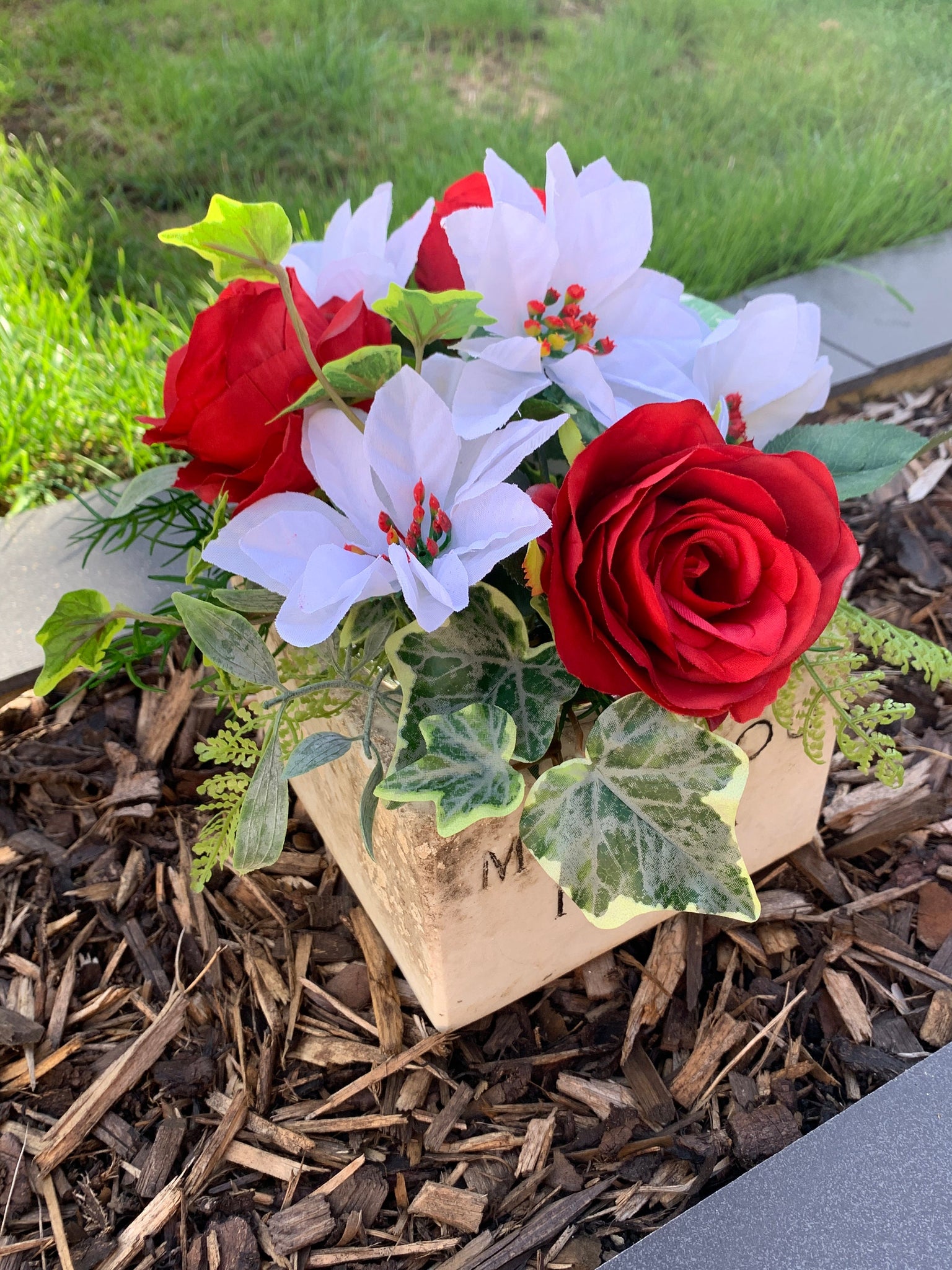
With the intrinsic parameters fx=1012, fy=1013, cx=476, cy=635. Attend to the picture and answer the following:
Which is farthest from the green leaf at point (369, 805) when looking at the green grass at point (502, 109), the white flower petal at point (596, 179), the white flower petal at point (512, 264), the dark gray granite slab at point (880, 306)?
the green grass at point (502, 109)

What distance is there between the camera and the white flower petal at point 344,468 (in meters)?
0.65

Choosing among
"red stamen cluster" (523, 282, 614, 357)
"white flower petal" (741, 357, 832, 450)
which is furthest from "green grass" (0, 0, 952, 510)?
"red stamen cluster" (523, 282, 614, 357)

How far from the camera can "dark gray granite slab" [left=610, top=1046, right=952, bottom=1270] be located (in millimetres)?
740

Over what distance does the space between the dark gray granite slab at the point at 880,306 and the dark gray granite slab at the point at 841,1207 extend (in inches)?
54.4

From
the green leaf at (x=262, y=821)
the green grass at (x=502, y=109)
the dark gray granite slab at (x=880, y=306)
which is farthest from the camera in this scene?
the green grass at (x=502, y=109)

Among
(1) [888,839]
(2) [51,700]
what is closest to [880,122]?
(1) [888,839]

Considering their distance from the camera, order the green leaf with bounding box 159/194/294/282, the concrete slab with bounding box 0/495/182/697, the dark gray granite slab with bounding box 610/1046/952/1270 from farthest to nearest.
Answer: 1. the concrete slab with bounding box 0/495/182/697
2. the dark gray granite slab with bounding box 610/1046/952/1270
3. the green leaf with bounding box 159/194/294/282

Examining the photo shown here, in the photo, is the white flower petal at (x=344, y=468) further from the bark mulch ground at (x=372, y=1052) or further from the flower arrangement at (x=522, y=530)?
the bark mulch ground at (x=372, y=1052)

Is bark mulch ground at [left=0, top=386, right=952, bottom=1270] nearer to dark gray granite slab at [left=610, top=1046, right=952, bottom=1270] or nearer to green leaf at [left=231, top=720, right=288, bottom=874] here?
dark gray granite slab at [left=610, top=1046, right=952, bottom=1270]

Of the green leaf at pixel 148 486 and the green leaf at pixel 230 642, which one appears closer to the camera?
the green leaf at pixel 230 642

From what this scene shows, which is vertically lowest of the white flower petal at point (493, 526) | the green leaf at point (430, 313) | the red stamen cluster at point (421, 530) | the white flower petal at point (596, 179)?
the red stamen cluster at point (421, 530)

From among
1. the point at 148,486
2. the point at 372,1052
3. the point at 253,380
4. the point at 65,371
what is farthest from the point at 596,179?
the point at 65,371

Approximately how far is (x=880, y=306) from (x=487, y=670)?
1.84 metres

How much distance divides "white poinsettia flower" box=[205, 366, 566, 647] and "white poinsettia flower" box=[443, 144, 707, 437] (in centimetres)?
3
